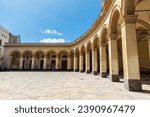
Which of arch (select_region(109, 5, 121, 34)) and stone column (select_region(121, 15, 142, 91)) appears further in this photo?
arch (select_region(109, 5, 121, 34))

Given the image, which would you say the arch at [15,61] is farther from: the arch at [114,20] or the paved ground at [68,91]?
the arch at [114,20]

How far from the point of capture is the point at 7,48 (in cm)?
3027

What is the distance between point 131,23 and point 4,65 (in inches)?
1202

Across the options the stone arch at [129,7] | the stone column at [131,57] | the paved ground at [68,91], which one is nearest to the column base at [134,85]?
the stone column at [131,57]

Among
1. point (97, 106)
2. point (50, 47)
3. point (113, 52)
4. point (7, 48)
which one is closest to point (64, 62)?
point (50, 47)

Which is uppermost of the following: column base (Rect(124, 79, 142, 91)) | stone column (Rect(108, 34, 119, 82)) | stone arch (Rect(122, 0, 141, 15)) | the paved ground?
stone arch (Rect(122, 0, 141, 15))

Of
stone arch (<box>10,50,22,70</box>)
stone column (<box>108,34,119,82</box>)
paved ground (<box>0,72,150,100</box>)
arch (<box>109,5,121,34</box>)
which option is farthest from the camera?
stone arch (<box>10,50,22,70</box>)

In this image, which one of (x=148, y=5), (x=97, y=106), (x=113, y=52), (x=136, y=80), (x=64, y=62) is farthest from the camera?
(x=64, y=62)

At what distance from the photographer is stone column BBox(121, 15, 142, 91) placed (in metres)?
6.51

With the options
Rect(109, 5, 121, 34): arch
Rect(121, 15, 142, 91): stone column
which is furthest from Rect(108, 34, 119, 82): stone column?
Rect(121, 15, 142, 91): stone column

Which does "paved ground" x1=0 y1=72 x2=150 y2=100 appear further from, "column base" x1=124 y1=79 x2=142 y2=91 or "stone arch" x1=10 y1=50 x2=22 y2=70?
"stone arch" x1=10 y1=50 x2=22 y2=70

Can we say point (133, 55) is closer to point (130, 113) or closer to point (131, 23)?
point (131, 23)

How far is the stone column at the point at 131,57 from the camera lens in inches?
256

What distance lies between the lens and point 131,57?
6676mm
